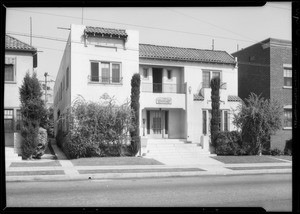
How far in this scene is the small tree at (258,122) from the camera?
22.5 metres

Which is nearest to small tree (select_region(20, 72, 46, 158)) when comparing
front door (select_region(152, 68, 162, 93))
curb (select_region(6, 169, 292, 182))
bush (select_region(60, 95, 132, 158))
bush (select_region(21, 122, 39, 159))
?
bush (select_region(21, 122, 39, 159))

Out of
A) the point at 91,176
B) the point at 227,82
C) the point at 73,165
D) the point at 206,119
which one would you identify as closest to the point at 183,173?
the point at 91,176

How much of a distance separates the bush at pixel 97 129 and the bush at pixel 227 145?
20.8 ft

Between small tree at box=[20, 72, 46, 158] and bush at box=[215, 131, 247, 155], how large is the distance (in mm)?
11491

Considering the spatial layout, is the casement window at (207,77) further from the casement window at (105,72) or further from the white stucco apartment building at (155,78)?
the casement window at (105,72)

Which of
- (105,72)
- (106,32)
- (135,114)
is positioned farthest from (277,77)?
(106,32)

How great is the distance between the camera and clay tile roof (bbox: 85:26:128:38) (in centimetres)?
2234

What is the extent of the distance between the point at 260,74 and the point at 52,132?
855 inches

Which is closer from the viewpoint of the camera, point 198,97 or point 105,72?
point 105,72

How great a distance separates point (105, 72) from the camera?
22.9 metres

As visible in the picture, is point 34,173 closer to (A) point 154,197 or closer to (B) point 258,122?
(A) point 154,197

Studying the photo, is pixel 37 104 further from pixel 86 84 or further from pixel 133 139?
pixel 133 139

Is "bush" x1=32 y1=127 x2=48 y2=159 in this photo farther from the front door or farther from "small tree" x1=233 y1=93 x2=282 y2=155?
"small tree" x1=233 y1=93 x2=282 y2=155

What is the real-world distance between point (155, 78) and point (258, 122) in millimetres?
8290
